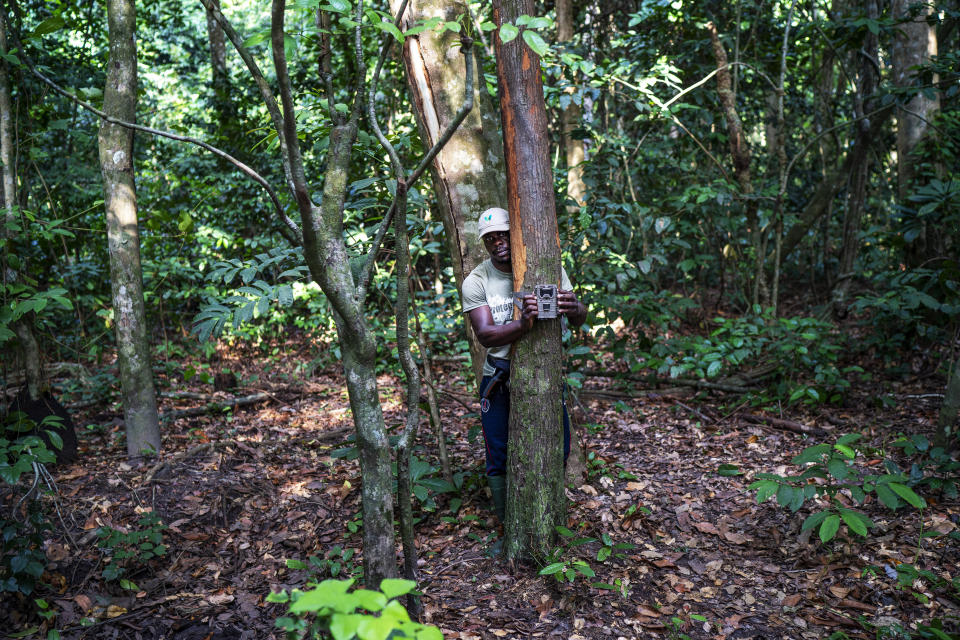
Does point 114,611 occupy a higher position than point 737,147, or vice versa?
point 737,147

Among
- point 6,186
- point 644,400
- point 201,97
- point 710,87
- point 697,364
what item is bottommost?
point 644,400

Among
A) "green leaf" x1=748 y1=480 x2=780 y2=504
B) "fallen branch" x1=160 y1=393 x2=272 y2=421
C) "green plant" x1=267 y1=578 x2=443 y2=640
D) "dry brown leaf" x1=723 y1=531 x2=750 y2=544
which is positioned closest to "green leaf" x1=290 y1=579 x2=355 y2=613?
"green plant" x1=267 y1=578 x2=443 y2=640

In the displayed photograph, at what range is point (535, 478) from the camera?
3.34 meters

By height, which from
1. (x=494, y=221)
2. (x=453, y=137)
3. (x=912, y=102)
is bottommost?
(x=494, y=221)

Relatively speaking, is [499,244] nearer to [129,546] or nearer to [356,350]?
[356,350]

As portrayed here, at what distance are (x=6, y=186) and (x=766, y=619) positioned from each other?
5.92 metres

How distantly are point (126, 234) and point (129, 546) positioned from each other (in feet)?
8.33

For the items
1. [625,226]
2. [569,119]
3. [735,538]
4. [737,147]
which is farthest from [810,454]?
[569,119]

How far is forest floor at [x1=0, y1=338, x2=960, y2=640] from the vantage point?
3.08 meters

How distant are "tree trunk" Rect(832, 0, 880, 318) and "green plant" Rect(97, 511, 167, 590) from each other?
23.2ft

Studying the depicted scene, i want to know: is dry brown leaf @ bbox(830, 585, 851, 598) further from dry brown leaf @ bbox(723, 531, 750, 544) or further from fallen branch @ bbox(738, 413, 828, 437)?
fallen branch @ bbox(738, 413, 828, 437)

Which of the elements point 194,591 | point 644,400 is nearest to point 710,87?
point 644,400

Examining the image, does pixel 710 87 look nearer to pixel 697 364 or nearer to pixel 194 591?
pixel 697 364

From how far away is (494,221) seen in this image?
3.44 meters
